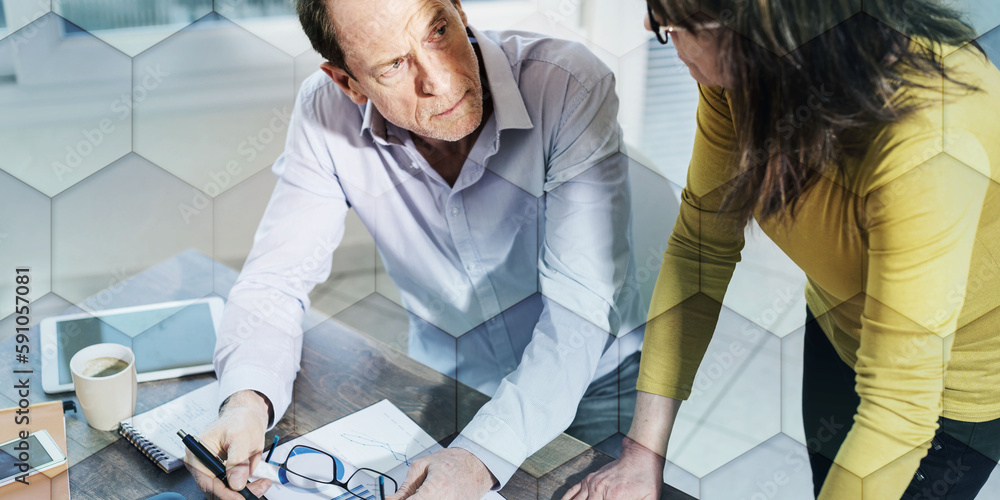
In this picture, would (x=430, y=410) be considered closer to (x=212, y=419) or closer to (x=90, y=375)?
(x=212, y=419)

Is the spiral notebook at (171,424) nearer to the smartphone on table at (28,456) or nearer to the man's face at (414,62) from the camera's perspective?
the smartphone on table at (28,456)

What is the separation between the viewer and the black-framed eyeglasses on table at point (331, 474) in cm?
62

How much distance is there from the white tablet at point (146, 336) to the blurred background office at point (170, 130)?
62 millimetres

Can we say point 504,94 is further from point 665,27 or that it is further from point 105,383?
point 105,383

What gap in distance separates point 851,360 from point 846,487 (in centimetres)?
13

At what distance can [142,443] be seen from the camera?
25.9 inches

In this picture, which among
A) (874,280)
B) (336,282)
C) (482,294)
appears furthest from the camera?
(336,282)

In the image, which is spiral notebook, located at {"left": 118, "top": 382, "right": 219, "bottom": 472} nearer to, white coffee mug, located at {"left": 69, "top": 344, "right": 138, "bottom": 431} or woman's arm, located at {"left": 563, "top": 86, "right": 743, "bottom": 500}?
white coffee mug, located at {"left": 69, "top": 344, "right": 138, "bottom": 431}

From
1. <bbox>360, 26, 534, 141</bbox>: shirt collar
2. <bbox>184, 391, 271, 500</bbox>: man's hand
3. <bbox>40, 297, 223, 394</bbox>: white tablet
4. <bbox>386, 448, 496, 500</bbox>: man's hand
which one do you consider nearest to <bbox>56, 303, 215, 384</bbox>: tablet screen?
<bbox>40, 297, 223, 394</bbox>: white tablet

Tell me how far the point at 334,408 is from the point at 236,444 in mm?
101

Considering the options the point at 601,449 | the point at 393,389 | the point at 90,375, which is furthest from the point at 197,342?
the point at 601,449

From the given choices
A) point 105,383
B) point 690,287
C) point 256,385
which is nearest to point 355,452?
point 256,385

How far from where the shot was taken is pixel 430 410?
708mm

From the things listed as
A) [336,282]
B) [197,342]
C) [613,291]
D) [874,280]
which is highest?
[874,280]
